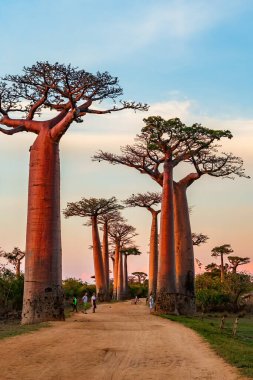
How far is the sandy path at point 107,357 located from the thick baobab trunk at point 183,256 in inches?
420

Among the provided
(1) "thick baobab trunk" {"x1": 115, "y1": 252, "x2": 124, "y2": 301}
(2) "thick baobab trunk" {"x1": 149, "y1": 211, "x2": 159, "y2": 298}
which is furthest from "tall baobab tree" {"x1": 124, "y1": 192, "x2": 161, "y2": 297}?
(1) "thick baobab trunk" {"x1": 115, "y1": 252, "x2": 124, "y2": 301}

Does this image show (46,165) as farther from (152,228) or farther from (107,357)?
(152,228)

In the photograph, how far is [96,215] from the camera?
37.1 metres

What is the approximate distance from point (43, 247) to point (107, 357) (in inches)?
269

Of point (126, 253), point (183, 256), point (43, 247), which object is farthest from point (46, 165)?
point (126, 253)

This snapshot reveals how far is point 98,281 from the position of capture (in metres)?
36.4

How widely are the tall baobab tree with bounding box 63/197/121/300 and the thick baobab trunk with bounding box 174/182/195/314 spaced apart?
12790mm

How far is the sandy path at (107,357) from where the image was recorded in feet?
23.2

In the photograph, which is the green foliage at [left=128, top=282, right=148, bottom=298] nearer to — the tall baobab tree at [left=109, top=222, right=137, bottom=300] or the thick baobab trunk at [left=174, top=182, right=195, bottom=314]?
the tall baobab tree at [left=109, top=222, right=137, bottom=300]

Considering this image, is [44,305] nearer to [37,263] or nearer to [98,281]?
[37,263]

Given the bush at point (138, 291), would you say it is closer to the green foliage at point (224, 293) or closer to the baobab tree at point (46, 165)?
the green foliage at point (224, 293)

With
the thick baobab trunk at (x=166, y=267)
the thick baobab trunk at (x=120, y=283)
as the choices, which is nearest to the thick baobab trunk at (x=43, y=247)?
the thick baobab trunk at (x=166, y=267)

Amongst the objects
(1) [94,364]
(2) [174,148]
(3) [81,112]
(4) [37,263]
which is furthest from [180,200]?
(1) [94,364]

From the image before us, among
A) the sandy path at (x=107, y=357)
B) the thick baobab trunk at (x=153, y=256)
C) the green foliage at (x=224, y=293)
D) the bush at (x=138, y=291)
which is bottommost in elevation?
the sandy path at (x=107, y=357)
